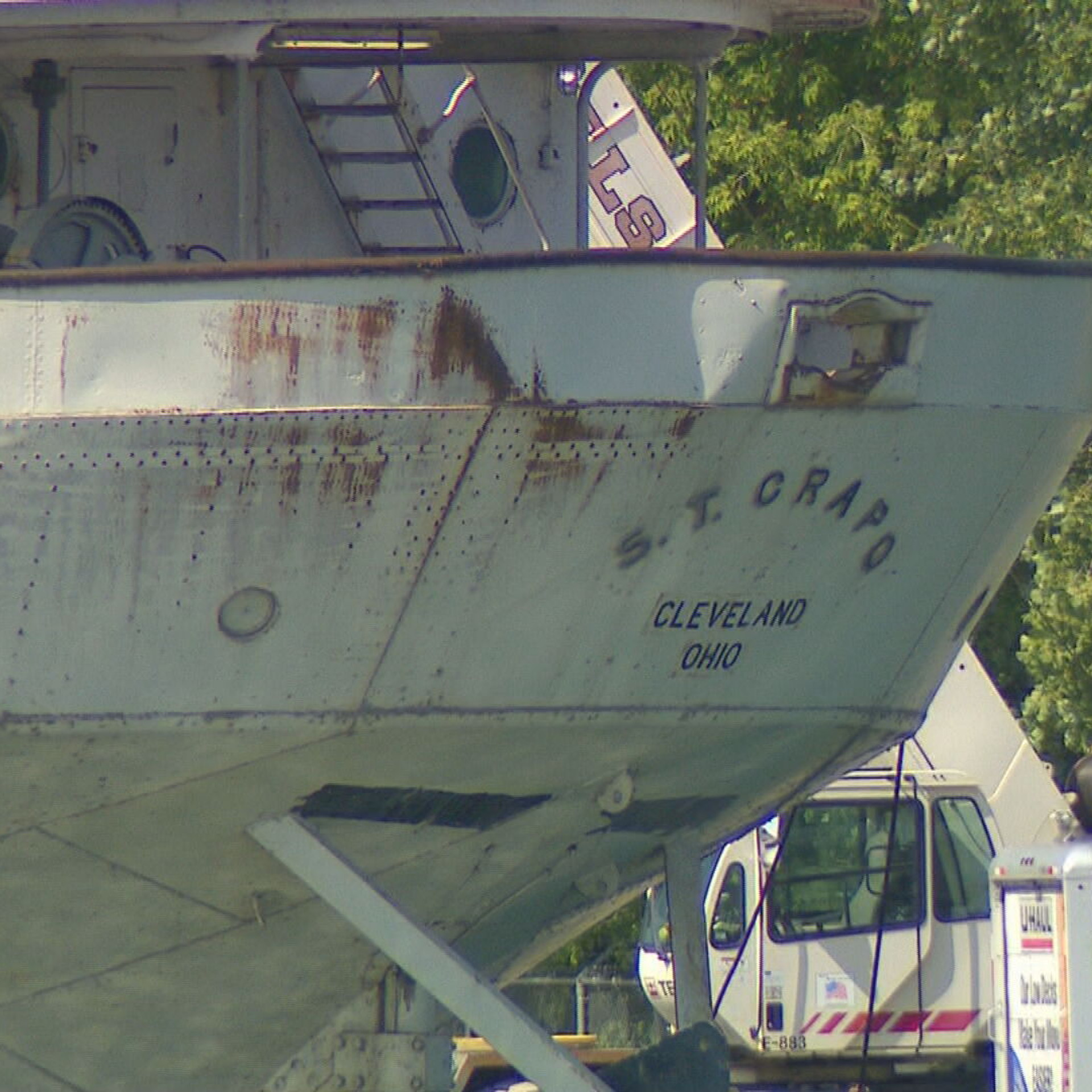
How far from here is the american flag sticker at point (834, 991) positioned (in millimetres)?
18141

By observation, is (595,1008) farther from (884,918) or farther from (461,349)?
(461,349)

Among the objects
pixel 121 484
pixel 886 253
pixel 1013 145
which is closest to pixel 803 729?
pixel 886 253

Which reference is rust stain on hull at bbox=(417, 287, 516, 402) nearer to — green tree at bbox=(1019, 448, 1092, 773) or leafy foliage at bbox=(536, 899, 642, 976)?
green tree at bbox=(1019, 448, 1092, 773)

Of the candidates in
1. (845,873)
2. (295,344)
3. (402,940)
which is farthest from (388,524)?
(845,873)

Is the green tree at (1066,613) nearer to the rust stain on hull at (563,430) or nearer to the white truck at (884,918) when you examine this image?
the white truck at (884,918)

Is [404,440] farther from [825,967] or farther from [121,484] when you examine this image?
[825,967]

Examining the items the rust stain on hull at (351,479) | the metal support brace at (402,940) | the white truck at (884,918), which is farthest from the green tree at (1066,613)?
the rust stain on hull at (351,479)

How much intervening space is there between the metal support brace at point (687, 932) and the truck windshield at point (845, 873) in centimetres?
777

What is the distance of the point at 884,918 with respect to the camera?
17.9m

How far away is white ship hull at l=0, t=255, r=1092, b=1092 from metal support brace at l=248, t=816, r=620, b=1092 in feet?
0.43

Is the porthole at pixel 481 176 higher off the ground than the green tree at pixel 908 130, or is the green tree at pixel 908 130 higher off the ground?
the green tree at pixel 908 130

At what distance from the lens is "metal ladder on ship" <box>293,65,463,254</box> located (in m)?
10.8

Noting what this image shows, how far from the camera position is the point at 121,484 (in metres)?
8.42

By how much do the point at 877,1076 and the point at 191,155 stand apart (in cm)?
1000
